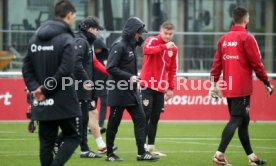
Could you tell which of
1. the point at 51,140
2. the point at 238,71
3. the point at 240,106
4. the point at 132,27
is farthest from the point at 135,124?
the point at 51,140

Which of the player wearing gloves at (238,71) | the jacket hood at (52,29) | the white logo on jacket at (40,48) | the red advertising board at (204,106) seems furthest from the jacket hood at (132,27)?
the red advertising board at (204,106)

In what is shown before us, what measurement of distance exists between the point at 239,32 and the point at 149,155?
2.39 meters

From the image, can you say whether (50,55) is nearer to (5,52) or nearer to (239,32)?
(239,32)

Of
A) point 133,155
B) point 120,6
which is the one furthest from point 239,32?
point 120,6

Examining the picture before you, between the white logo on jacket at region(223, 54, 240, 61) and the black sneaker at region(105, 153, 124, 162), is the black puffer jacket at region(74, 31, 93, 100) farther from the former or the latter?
the white logo on jacket at region(223, 54, 240, 61)

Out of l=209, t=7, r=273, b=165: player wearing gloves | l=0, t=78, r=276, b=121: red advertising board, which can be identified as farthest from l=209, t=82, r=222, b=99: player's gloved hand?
l=0, t=78, r=276, b=121: red advertising board

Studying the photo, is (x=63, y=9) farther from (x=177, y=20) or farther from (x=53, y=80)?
(x=177, y=20)

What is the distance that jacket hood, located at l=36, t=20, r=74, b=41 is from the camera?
977cm

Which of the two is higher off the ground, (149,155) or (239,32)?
(239,32)

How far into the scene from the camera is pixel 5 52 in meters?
25.7

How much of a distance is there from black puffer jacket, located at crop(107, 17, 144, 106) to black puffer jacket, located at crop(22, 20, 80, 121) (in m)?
3.25

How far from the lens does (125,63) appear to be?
13.4 metres

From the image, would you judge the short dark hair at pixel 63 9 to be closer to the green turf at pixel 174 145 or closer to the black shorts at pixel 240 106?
the green turf at pixel 174 145

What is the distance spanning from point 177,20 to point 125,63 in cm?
1998
